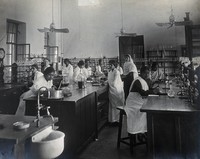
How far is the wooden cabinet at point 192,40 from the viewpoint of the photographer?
8.20 metres

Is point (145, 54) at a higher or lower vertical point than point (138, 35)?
lower

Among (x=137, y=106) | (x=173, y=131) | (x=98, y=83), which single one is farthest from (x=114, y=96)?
(x=173, y=131)

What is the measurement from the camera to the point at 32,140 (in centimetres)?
172

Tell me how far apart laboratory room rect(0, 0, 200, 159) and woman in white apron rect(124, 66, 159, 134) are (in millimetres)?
14

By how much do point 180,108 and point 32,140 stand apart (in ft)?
4.79

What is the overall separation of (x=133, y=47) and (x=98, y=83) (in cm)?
451

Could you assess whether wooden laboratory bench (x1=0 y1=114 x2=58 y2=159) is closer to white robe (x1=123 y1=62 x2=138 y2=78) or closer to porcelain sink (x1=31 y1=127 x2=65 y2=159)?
porcelain sink (x1=31 y1=127 x2=65 y2=159)

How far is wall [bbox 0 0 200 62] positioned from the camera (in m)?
8.47

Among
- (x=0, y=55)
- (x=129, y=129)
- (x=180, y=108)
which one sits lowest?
(x=129, y=129)

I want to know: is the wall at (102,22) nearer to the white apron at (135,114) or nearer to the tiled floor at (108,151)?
the tiled floor at (108,151)

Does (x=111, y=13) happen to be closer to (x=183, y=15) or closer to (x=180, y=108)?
(x=183, y=15)

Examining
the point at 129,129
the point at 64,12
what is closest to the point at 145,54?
the point at 64,12

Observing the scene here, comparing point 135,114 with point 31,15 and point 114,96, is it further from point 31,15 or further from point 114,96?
point 31,15

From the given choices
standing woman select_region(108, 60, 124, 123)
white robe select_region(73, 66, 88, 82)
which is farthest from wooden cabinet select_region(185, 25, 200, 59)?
standing woman select_region(108, 60, 124, 123)
